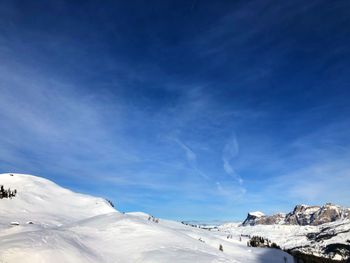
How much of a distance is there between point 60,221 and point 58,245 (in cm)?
3767

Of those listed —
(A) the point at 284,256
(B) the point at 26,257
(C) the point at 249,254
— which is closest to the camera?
(B) the point at 26,257

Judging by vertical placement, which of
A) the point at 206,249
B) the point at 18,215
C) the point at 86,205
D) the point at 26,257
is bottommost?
the point at 26,257

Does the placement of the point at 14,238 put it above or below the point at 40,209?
below

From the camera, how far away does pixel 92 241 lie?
42.2 meters

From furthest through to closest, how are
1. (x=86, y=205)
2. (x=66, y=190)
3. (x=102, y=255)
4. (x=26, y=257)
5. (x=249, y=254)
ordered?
1. (x=66, y=190)
2. (x=86, y=205)
3. (x=249, y=254)
4. (x=102, y=255)
5. (x=26, y=257)

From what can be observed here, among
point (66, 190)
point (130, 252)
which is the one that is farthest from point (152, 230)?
point (66, 190)

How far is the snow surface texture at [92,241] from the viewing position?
105 feet

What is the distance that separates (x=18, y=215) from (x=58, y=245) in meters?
37.2

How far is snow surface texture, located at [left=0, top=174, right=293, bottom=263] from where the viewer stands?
Result: 3206cm

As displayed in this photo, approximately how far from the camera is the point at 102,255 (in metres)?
38.7

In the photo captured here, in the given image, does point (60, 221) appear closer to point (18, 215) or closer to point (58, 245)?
point (18, 215)

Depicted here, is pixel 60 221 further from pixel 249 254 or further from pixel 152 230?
pixel 249 254

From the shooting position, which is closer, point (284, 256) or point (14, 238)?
point (14, 238)

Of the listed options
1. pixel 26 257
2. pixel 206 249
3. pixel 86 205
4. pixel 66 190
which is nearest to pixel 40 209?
pixel 86 205
